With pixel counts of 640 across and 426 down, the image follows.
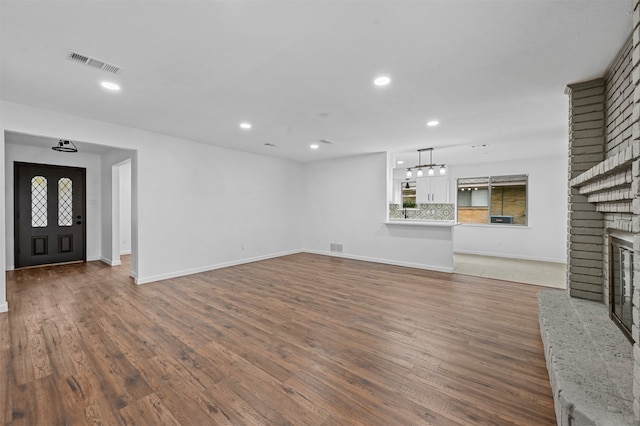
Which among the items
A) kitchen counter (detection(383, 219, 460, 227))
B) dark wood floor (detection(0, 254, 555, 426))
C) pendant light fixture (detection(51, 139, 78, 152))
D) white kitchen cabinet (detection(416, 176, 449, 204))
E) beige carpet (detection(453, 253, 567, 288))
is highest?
pendant light fixture (detection(51, 139, 78, 152))

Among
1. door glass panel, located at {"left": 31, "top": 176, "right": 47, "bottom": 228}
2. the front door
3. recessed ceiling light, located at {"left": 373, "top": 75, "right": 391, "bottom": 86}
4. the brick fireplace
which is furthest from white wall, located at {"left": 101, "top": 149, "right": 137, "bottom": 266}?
the brick fireplace

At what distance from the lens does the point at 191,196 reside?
5512 mm

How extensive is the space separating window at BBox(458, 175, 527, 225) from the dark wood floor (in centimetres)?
373

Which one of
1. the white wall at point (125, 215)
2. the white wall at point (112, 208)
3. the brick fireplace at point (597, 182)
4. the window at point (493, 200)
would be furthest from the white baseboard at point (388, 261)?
the white wall at point (125, 215)

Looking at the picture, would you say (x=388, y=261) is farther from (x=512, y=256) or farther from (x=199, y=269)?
(x=199, y=269)

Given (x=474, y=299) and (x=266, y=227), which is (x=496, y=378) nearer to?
(x=474, y=299)

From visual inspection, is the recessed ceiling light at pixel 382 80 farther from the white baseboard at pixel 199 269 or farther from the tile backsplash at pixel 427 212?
the white baseboard at pixel 199 269

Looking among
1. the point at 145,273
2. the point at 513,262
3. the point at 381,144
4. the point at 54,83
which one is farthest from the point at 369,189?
the point at 54,83

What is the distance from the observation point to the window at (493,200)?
739 cm

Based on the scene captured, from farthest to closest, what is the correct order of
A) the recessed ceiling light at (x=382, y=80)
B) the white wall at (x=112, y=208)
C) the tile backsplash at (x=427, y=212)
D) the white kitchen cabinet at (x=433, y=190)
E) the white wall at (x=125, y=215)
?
the white kitchen cabinet at (x=433, y=190) < the white wall at (x=125, y=215) < the white wall at (x=112, y=208) < the tile backsplash at (x=427, y=212) < the recessed ceiling light at (x=382, y=80)

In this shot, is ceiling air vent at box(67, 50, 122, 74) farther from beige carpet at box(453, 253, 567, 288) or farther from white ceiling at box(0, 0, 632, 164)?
beige carpet at box(453, 253, 567, 288)

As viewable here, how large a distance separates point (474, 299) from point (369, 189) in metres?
3.59

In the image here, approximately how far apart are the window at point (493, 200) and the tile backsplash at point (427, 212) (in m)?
2.70

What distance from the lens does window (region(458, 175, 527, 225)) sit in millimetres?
7395
